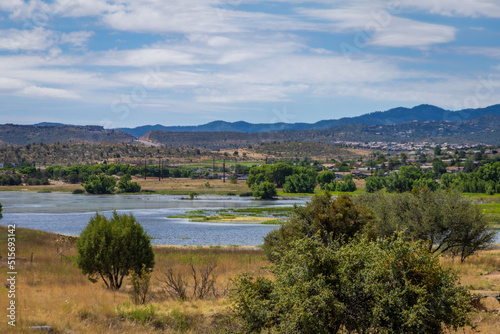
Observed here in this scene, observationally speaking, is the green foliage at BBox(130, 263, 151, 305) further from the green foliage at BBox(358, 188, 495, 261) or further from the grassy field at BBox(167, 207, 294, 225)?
the grassy field at BBox(167, 207, 294, 225)

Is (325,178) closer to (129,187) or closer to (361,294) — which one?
(129,187)

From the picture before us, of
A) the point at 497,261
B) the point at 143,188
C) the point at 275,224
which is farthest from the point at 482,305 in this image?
the point at 143,188

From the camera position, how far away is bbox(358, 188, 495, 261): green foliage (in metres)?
34.9

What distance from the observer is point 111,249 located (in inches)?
970

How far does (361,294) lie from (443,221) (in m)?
24.3

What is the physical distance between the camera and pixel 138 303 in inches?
808

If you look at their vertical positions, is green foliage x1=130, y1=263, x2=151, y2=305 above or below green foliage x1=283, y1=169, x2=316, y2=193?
above

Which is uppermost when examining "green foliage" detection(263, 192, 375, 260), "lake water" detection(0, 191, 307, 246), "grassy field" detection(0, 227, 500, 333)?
"green foliage" detection(263, 192, 375, 260)

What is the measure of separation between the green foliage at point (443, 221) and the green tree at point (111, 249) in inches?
673

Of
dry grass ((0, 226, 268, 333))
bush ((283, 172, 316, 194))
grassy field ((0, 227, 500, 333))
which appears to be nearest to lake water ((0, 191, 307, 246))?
grassy field ((0, 227, 500, 333))

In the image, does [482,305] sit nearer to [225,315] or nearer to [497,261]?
[225,315]

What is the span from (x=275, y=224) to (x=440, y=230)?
4044 cm

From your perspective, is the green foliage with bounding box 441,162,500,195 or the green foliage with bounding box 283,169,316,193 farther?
the green foliage with bounding box 283,169,316,193

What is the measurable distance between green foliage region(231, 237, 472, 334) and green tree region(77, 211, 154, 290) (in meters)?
13.1
